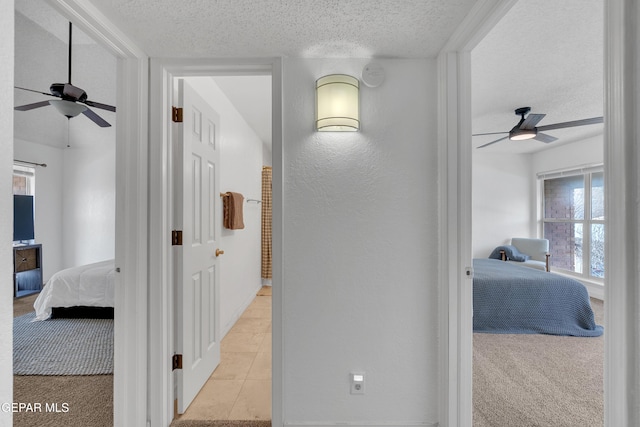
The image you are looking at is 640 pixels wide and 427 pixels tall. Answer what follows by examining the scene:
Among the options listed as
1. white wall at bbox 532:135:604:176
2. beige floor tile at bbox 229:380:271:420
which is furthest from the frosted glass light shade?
white wall at bbox 532:135:604:176

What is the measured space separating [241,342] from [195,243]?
1364mm

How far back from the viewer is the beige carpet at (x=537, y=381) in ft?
6.10

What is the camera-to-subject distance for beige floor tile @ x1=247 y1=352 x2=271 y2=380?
87.7 inches

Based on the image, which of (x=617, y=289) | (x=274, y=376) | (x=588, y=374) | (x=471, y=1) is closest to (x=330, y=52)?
(x=471, y=1)

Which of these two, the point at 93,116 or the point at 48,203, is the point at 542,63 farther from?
the point at 48,203

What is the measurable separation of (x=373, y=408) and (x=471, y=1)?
80.0 inches

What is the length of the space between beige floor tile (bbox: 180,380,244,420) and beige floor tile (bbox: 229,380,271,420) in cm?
4

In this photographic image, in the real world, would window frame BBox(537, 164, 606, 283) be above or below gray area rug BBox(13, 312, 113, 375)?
above

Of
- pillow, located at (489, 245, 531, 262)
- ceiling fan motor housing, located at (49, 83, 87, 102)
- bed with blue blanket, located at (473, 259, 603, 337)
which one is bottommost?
bed with blue blanket, located at (473, 259, 603, 337)

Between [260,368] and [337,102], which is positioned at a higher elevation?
[337,102]

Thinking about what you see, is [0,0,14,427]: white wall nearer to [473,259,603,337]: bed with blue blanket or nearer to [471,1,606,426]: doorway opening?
[471,1,606,426]: doorway opening

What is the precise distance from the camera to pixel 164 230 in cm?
167

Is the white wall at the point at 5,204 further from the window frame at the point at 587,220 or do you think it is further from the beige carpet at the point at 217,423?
the window frame at the point at 587,220

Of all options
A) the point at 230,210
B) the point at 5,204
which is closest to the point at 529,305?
the point at 230,210
